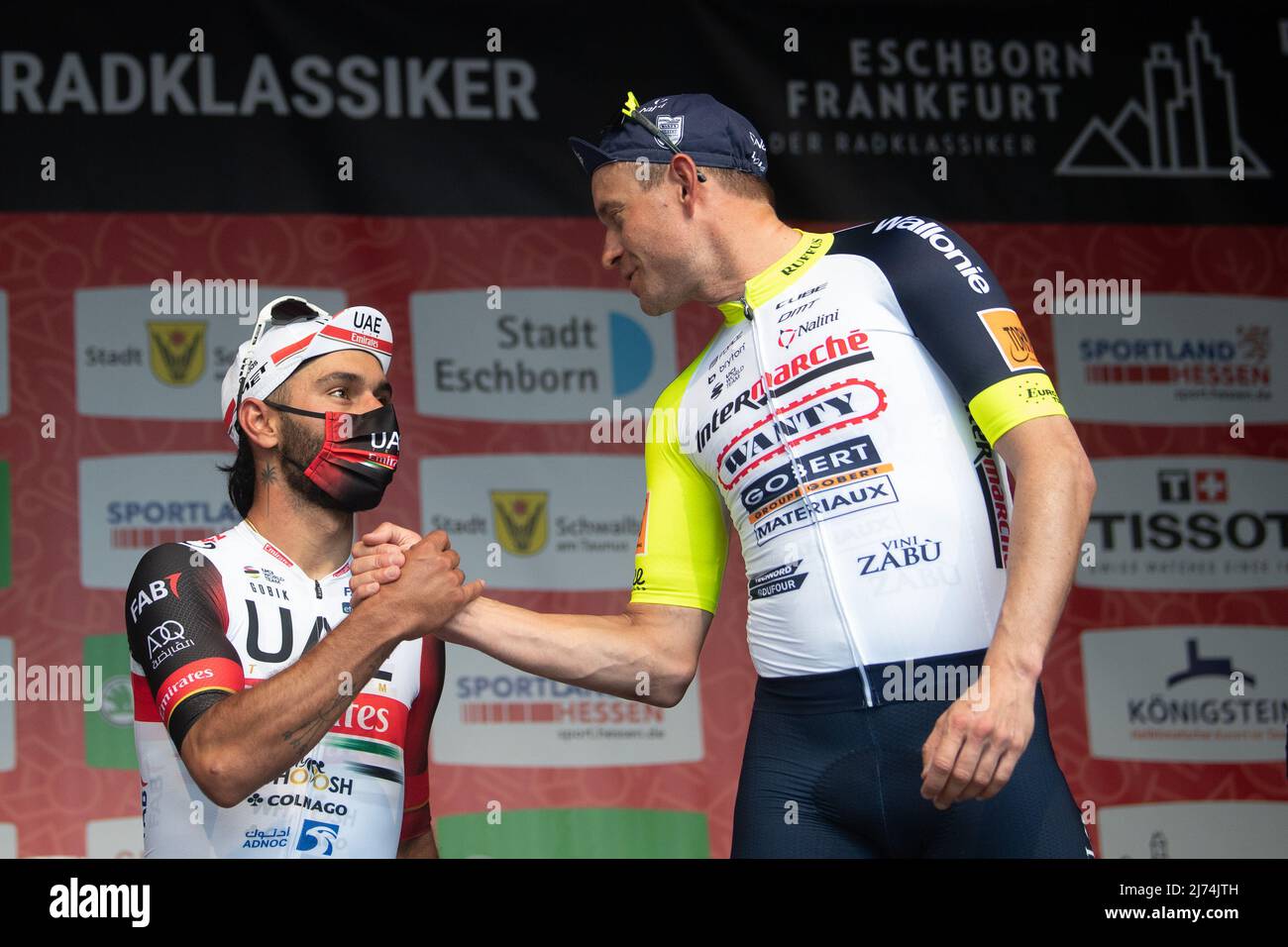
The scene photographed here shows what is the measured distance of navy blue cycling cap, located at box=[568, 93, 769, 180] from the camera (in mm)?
2240

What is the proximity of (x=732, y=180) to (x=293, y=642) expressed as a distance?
0.91 m

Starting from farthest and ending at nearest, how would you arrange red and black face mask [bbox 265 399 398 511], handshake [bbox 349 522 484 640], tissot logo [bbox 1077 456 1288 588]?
tissot logo [bbox 1077 456 1288 588] → red and black face mask [bbox 265 399 398 511] → handshake [bbox 349 522 484 640]

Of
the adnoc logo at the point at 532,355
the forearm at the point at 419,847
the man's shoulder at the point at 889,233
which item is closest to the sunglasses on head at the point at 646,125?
the man's shoulder at the point at 889,233

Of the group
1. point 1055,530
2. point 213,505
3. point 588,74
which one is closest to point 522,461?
point 213,505

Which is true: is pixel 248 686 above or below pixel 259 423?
below

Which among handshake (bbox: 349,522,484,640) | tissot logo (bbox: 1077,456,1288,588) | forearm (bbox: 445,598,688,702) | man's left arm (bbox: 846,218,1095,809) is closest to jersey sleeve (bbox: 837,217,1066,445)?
man's left arm (bbox: 846,218,1095,809)

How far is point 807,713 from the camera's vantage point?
6.49 feet

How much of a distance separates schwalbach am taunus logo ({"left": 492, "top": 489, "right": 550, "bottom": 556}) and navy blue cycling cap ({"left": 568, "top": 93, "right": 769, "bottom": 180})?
54.4 inches

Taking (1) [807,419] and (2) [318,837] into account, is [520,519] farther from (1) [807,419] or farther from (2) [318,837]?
(1) [807,419]

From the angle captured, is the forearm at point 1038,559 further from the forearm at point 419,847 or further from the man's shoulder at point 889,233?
the forearm at point 419,847

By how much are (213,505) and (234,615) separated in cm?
128

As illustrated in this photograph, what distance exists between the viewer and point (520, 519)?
11.7 ft
